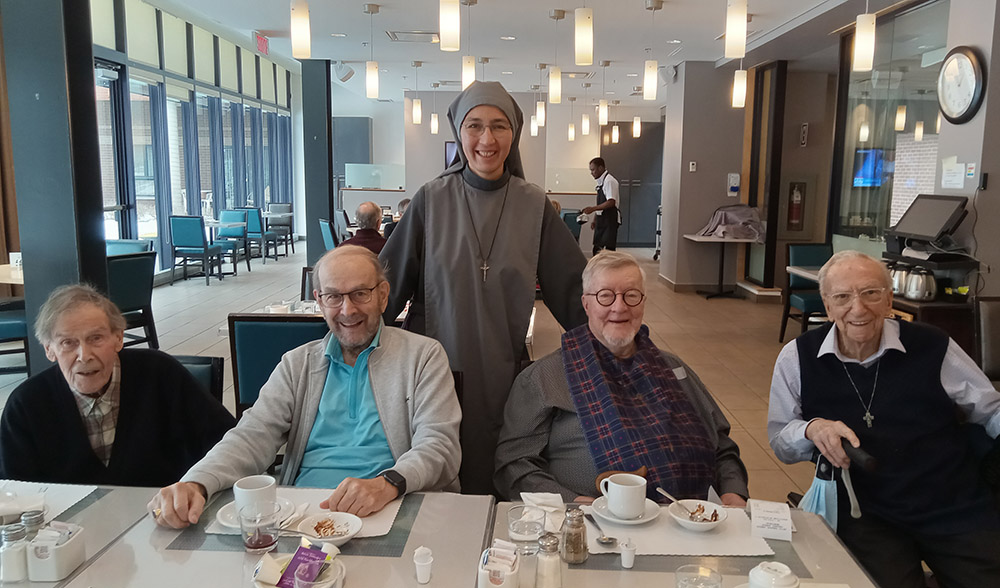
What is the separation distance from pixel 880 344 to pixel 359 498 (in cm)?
155

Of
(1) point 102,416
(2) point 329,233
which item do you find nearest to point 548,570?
(1) point 102,416

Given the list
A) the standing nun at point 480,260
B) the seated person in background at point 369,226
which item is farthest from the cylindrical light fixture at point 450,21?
the standing nun at point 480,260

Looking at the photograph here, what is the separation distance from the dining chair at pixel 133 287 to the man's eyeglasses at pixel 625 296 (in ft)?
13.7

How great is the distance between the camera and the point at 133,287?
5266 mm

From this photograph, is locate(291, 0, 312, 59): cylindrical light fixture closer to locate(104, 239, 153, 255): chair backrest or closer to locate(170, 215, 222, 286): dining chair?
locate(104, 239, 153, 255): chair backrest

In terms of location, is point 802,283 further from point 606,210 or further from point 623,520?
point 623,520

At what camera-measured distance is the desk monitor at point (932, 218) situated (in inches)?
166

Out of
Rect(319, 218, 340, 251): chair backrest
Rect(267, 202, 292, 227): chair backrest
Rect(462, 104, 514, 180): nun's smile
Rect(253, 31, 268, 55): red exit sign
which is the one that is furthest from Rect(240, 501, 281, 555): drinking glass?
Rect(267, 202, 292, 227): chair backrest

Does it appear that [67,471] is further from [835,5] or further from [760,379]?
[835,5]

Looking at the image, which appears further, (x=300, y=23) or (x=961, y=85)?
(x=300, y=23)

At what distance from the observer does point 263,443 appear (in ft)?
6.29

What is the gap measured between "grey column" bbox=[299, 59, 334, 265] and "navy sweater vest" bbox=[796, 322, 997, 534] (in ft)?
27.4

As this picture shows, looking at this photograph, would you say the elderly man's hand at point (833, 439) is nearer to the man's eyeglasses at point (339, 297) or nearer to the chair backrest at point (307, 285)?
the man's eyeglasses at point (339, 297)

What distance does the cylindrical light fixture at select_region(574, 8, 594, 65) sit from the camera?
472 cm
